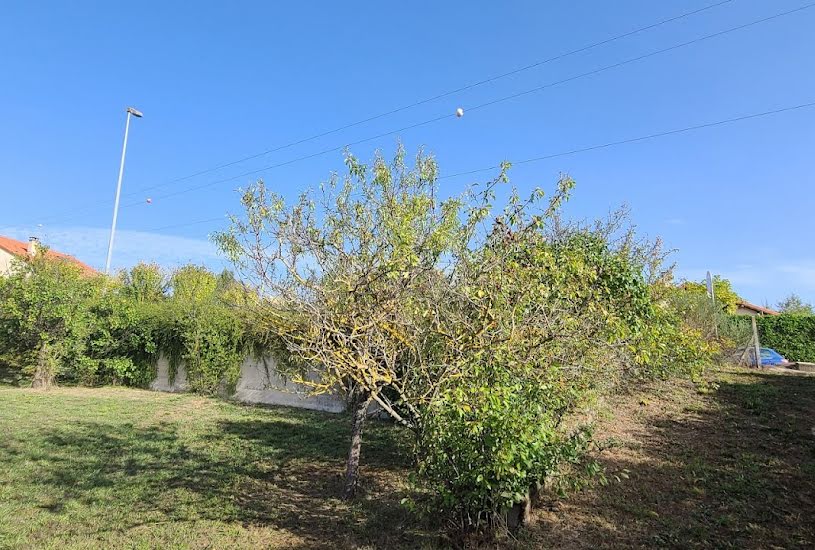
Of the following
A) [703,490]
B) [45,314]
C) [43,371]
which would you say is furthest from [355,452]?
[43,371]

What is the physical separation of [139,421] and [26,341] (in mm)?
6640

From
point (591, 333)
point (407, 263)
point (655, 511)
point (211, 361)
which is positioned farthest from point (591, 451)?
point (211, 361)

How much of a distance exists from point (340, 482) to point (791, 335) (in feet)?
71.9

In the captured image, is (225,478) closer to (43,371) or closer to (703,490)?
(703,490)

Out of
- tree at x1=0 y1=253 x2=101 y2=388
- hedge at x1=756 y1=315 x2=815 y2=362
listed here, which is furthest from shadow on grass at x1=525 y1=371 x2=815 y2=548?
hedge at x1=756 y1=315 x2=815 y2=362

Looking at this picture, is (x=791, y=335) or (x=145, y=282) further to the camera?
(x=791, y=335)

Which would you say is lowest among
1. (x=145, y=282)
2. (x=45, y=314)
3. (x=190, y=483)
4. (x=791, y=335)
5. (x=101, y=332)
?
(x=190, y=483)

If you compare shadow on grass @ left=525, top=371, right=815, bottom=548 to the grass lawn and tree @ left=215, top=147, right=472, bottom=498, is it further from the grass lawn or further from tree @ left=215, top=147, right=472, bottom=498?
tree @ left=215, top=147, right=472, bottom=498

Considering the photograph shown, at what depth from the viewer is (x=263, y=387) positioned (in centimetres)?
1120

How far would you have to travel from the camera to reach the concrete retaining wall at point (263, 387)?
10.1 meters

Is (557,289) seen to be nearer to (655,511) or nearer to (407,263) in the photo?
(407,263)

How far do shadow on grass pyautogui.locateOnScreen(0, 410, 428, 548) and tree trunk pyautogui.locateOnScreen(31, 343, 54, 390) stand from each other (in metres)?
5.94

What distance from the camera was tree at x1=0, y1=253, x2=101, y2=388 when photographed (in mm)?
11508

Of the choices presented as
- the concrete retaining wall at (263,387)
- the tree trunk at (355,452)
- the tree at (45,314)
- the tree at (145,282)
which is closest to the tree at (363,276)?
the tree trunk at (355,452)
